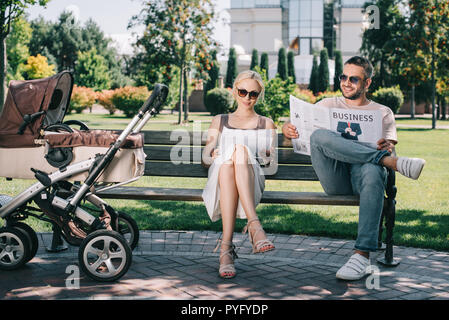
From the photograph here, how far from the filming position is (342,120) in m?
4.35

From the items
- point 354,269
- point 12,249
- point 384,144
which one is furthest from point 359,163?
point 12,249

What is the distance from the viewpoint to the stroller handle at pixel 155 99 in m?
3.90

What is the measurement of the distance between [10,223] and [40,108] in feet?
3.02

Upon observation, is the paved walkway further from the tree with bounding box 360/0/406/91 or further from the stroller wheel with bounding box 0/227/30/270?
the tree with bounding box 360/0/406/91

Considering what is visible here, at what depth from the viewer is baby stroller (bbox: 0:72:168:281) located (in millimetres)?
3914

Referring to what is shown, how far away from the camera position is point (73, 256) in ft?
14.9

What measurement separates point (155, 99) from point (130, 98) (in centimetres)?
2802

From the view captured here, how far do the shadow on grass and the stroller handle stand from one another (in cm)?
185

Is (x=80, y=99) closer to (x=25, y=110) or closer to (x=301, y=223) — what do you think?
(x=301, y=223)

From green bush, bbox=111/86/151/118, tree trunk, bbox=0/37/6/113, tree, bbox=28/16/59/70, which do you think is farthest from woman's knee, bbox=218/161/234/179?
tree, bbox=28/16/59/70

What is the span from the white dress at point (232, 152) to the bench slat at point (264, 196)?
201 millimetres

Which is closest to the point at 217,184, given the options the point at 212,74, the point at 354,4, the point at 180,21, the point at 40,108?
the point at 40,108

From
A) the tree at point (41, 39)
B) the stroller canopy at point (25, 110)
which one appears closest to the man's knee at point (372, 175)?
the stroller canopy at point (25, 110)
